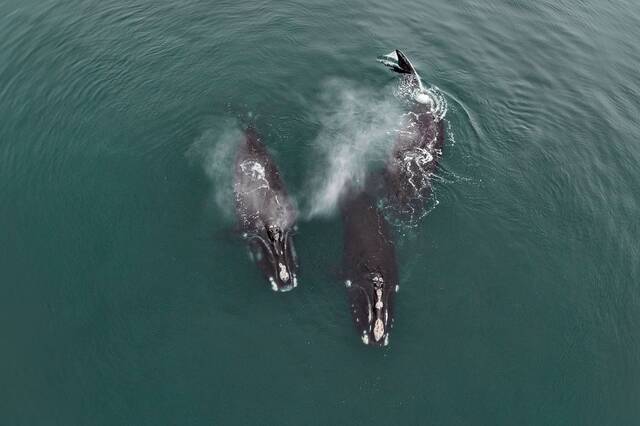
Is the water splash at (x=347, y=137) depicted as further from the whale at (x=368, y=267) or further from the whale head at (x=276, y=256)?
the whale head at (x=276, y=256)

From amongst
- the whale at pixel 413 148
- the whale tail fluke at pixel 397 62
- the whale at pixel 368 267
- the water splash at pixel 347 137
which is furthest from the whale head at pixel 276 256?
the whale tail fluke at pixel 397 62

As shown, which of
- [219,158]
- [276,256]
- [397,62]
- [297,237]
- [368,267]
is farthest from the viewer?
[397,62]

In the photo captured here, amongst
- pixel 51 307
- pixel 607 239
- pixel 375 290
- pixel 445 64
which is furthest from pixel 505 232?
pixel 51 307

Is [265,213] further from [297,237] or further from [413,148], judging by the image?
[413,148]

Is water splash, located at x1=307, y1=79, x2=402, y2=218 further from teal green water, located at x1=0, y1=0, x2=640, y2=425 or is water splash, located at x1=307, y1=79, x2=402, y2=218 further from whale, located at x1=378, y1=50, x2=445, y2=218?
whale, located at x1=378, y1=50, x2=445, y2=218

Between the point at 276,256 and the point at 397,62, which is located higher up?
the point at 397,62

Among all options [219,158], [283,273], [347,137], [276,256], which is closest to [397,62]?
[347,137]
